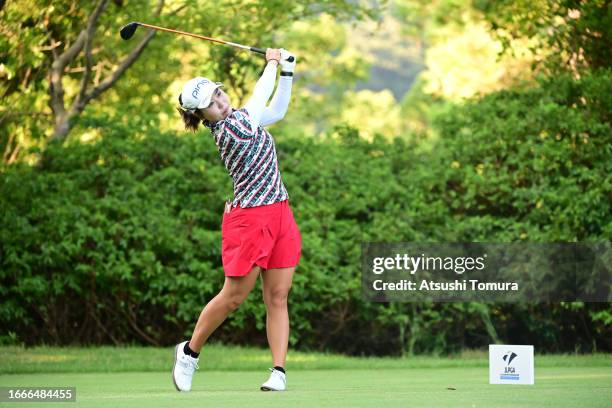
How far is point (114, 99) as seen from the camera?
53.8ft

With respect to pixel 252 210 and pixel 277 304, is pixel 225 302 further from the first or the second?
pixel 252 210

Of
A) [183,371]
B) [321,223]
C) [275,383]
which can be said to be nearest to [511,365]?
[275,383]

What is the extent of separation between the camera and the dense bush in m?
10.5

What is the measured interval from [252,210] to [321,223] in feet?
16.8

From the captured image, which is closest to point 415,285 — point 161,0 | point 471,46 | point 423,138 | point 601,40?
point 423,138

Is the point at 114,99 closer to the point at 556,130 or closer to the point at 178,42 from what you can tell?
the point at 178,42

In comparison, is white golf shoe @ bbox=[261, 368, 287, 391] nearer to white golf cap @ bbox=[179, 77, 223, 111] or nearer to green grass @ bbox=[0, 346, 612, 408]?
green grass @ bbox=[0, 346, 612, 408]

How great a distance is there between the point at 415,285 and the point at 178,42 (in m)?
6.19

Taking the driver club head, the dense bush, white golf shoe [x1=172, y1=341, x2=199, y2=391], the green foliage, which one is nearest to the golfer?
white golf shoe [x1=172, y1=341, x2=199, y2=391]

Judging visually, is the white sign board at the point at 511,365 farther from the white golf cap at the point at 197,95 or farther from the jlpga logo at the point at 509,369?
the white golf cap at the point at 197,95

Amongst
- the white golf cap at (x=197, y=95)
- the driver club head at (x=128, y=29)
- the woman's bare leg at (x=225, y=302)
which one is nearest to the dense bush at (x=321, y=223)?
the driver club head at (x=128, y=29)

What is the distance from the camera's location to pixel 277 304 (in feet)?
20.9

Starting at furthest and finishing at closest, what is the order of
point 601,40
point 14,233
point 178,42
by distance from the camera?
point 178,42, point 601,40, point 14,233

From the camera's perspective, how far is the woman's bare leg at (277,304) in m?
6.34
